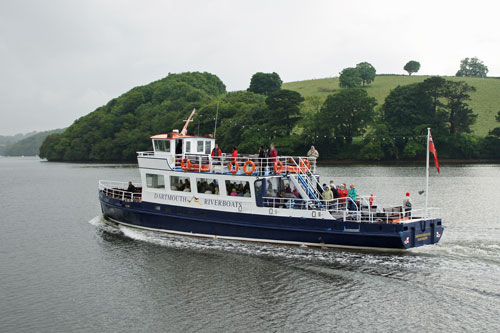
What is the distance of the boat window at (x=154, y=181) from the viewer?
78.5 ft

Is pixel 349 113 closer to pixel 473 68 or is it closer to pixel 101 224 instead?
pixel 101 224

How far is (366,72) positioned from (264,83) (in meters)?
29.6

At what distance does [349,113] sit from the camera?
8169cm

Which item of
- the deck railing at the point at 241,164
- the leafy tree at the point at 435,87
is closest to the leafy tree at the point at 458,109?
the leafy tree at the point at 435,87

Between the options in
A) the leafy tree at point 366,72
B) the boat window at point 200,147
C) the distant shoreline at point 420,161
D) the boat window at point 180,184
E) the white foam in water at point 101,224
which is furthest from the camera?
the leafy tree at point 366,72

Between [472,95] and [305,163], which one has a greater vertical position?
[472,95]

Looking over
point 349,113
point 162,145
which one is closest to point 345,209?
point 162,145

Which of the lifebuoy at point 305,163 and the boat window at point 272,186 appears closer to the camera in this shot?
the boat window at point 272,186

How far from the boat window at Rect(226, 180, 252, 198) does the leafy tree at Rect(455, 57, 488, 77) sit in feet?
508

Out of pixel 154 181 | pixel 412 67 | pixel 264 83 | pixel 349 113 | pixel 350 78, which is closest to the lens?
pixel 154 181

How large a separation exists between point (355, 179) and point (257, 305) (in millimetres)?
A: 38195

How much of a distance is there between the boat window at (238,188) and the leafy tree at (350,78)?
10473 centimetres

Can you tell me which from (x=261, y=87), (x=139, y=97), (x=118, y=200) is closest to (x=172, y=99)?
(x=139, y=97)

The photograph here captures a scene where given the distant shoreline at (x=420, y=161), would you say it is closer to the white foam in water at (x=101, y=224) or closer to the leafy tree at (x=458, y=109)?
the leafy tree at (x=458, y=109)
